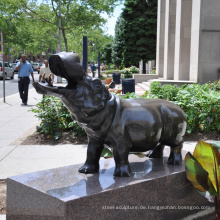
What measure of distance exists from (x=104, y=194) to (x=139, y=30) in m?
33.2

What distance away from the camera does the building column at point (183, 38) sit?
15.8m

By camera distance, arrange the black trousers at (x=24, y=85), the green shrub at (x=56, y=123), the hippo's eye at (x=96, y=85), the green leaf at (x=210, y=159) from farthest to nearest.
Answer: the black trousers at (x=24, y=85)
the green shrub at (x=56, y=123)
the green leaf at (x=210, y=159)
the hippo's eye at (x=96, y=85)

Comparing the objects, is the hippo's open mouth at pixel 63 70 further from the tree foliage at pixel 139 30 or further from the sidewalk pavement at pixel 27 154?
the tree foliage at pixel 139 30

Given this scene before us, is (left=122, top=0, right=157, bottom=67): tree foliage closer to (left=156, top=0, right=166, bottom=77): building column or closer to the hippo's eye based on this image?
(left=156, top=0, right=166, bottom=77): building column

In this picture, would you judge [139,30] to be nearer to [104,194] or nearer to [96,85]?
[96,85]

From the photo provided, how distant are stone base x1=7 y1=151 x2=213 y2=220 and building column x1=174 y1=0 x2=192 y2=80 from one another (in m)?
13.4

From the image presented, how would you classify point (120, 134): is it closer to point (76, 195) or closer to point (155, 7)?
point (76, 195)

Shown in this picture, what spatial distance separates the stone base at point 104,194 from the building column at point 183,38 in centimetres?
1344

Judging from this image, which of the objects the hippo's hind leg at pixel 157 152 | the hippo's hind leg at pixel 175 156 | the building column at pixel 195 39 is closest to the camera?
the hippo's hind leg at pixel 175 156

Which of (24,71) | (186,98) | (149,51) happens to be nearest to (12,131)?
(186,98)

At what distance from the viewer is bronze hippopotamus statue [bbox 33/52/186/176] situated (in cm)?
273

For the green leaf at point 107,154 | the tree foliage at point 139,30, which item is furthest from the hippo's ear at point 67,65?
the tree foliage at point 139,30

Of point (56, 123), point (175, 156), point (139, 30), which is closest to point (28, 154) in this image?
point (56, 123)

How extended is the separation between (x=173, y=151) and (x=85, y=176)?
3.33 ft
